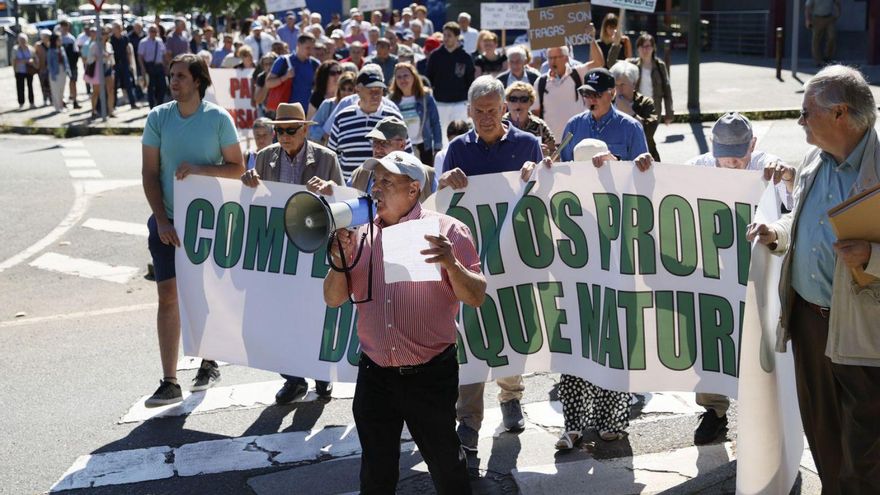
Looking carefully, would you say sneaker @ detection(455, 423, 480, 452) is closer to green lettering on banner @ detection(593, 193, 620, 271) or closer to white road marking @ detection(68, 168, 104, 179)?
green lettering on banner @ detection(593, 193, 620, 271)

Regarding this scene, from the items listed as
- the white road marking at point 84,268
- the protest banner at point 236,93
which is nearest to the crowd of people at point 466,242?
the white road marking at point 84,268

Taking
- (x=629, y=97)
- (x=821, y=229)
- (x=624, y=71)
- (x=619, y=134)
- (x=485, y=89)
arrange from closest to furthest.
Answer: (x=821, y=229)
(x=485, y=89)
(x=619, y=134)
(x=624, y=71)
(x=629, y=97)

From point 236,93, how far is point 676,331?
1169cm

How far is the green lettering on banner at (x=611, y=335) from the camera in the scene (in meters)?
5.92

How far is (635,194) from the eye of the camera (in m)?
5.89

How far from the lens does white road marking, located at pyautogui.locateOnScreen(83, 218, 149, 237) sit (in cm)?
1258

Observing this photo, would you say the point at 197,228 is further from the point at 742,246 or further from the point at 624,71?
the point at 624,71

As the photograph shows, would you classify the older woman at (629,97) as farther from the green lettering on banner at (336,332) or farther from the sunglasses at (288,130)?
the green lettering on banner at (336,332)

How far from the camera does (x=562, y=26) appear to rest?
12.5m

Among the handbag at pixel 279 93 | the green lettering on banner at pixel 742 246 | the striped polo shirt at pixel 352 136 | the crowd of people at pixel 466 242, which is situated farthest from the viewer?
the handbag at pixel 279 93

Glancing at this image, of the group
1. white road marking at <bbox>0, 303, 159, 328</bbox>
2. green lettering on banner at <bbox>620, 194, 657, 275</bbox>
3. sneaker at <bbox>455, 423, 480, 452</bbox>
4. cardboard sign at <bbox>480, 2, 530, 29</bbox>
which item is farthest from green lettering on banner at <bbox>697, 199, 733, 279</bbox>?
cardboard sign at <bbox>480, 2, 530, 29</bbox>

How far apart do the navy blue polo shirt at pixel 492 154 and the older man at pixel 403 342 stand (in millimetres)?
1834

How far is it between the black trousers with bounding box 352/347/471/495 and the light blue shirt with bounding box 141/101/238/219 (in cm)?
264

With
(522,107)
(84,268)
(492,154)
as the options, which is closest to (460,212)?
(492,154)
